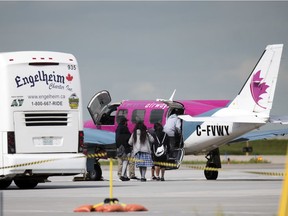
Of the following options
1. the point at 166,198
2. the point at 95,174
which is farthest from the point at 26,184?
the point at 166,198

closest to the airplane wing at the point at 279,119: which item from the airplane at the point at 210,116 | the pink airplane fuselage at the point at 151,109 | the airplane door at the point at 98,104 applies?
the airplane at the point at 210,116

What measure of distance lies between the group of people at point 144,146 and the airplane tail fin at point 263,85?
2.47 m

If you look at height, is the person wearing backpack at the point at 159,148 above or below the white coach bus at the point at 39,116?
below

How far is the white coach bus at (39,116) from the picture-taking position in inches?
1093

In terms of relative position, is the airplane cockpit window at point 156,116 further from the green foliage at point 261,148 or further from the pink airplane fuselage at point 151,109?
the green foliage at point 261,148

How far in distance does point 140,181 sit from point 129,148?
1.69 meters

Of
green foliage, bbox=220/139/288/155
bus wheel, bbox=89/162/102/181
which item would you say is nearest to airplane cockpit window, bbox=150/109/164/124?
bus wheel, bbox=89/162/102/181

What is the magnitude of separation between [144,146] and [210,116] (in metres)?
3.28

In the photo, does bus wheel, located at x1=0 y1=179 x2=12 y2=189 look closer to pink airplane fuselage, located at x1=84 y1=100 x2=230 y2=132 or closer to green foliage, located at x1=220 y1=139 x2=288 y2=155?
pink airplane fuselage, located at x1=84 y1=100 x2=230 y2=132

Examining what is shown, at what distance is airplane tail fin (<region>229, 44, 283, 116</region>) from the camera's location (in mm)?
36188

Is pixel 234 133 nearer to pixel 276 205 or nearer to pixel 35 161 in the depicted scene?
pixel 35 161

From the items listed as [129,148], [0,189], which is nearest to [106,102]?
[129,148]

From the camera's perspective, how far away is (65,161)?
28.5 meters

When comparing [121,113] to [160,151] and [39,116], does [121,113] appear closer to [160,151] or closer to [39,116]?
[160,151]
